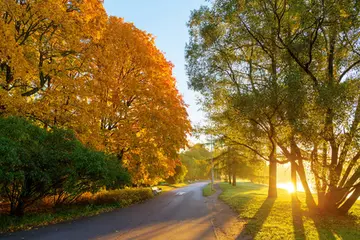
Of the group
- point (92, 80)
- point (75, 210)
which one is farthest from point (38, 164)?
point (92, 80)

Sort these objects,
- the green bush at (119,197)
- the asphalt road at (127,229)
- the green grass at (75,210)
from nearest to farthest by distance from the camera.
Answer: the asphalt road at (127,229), the green grass at (75,210), the green bush at (119,197)

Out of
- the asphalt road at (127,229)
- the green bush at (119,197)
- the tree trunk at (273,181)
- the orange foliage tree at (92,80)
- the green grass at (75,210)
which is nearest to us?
the asphalt road at (127,229)

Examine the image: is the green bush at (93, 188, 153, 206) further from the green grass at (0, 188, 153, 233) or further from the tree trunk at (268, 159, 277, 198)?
the tree trunk at (268, 159, 277, 198)

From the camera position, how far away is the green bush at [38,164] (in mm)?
8992

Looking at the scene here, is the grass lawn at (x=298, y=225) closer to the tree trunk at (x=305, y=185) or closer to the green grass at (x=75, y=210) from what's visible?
the tree trunk at (x=305, y=185)

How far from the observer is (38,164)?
979cm

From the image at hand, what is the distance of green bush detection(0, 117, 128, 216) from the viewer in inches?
354

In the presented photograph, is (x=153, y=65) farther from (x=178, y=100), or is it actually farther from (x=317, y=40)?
(x=317, y=40)

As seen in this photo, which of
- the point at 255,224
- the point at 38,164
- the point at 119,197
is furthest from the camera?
the point at 119,197

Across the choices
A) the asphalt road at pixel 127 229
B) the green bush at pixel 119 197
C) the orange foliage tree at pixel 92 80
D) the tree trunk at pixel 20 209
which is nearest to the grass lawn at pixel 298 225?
the asphalt road at pixel 127 229

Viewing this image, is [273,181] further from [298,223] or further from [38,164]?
[38,164]

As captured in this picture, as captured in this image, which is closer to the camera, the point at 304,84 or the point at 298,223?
the point at 304,84

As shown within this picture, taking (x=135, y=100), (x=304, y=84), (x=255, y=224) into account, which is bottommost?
(x=255, y=224)

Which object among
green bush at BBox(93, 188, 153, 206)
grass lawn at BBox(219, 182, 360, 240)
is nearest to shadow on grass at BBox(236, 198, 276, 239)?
grass lawn at BBox(219, 182, 360, 240)
